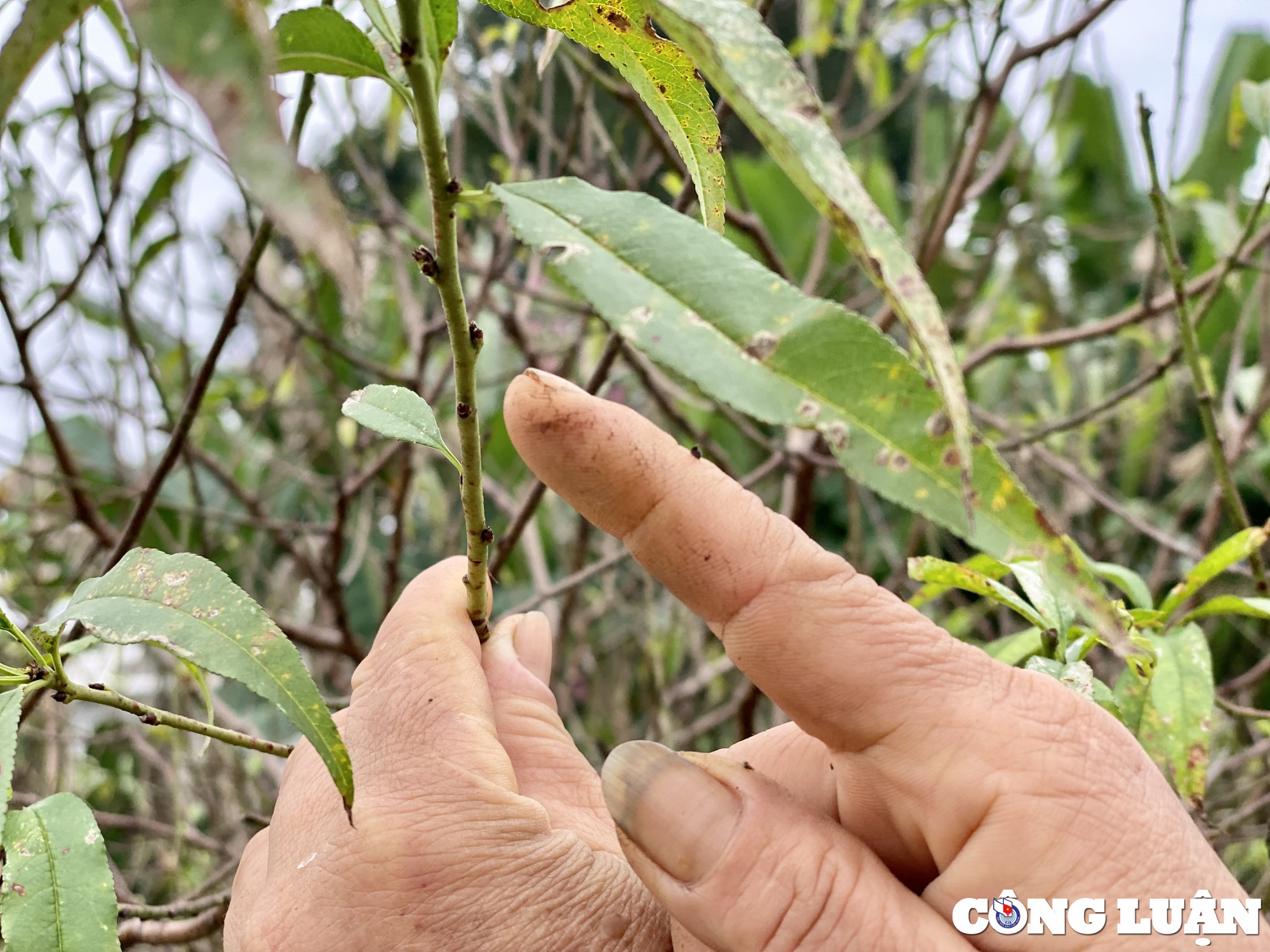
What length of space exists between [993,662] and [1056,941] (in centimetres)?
14

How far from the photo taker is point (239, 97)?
332mm

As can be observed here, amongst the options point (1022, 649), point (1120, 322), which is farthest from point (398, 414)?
point (1120, 322)

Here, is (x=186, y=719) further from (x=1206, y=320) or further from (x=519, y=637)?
(x=1206, y=320)

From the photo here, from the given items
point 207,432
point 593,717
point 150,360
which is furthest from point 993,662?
point 207,432

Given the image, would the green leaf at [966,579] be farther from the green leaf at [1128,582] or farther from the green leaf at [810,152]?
the green leaf at [810,152]

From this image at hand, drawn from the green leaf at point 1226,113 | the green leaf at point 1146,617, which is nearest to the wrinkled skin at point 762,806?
the green leaf at point 1146,617

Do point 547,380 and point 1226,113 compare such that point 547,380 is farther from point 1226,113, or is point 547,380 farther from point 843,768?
point 1226,113

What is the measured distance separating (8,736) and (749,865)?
424 millimetres

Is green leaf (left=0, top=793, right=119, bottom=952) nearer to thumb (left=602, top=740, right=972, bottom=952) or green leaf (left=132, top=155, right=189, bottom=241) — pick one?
thumb (left=602, top=740, right=972, bottom=952)

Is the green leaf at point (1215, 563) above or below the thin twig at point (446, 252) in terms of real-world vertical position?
below

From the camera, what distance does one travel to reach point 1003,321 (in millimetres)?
2529

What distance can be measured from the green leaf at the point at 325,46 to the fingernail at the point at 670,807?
0.37 m

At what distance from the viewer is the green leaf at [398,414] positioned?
54 cm

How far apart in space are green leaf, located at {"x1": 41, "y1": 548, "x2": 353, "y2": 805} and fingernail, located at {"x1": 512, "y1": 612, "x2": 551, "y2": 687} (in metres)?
0.31
